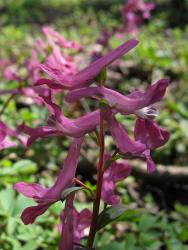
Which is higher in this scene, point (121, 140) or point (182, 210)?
point (121, 140)

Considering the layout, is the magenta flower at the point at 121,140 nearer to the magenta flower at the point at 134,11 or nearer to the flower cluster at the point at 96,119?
the flower cluster at the point at 96,119

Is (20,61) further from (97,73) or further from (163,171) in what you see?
(97,73)

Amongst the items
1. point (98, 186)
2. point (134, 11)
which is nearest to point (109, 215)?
point (98, 186)

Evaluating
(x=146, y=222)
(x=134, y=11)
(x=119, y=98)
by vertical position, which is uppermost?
(x=119, y=98)

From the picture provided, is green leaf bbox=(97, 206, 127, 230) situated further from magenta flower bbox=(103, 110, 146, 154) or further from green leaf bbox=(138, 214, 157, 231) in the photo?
green leaf bbox=(138, 214, 157, 231)

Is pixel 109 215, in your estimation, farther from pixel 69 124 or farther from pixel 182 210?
pixel 182 210

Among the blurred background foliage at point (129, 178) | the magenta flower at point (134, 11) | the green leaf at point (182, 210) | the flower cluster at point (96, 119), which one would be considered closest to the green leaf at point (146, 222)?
the blurred background foliage at point (129, 178)

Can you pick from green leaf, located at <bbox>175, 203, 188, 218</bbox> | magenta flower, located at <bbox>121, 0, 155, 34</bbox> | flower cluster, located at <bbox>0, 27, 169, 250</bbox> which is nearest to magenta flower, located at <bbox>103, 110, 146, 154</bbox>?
flower cluster, located at <bbox>0, 27, 169, 250</bbox>
